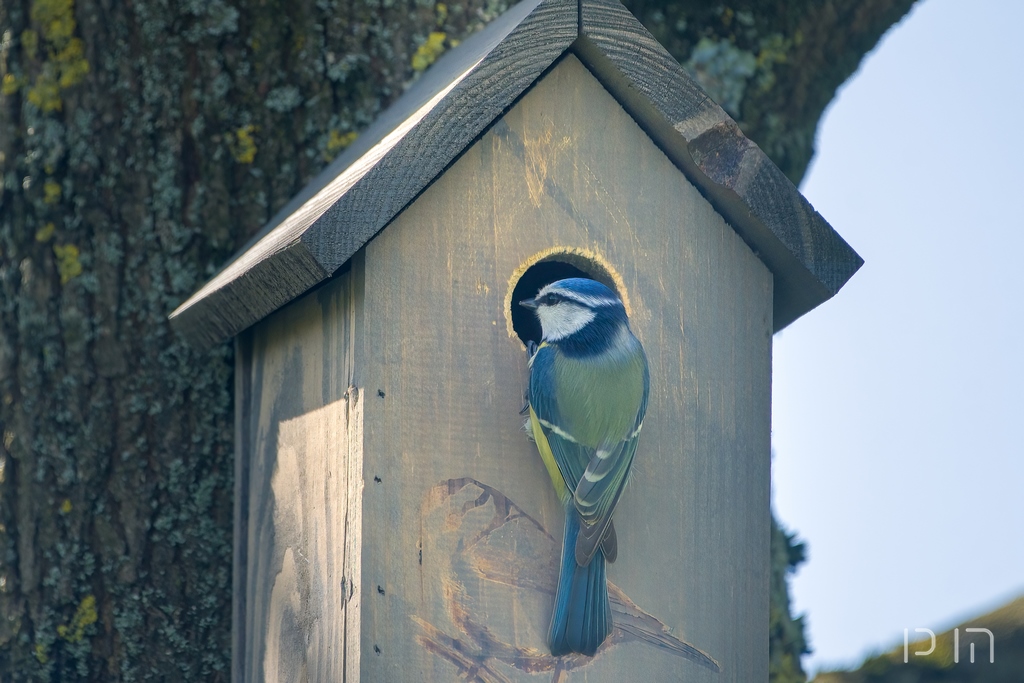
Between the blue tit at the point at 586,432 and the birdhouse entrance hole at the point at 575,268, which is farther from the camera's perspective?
the birdhouse entrance hole at the point at 575,268

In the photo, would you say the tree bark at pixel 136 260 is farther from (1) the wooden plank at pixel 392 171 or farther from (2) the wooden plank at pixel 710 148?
(2) the wooden plank at pixel 710 148

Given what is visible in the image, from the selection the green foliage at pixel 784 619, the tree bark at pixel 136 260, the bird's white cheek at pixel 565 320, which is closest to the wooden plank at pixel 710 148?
the bird's white cheek at pixel 565 320

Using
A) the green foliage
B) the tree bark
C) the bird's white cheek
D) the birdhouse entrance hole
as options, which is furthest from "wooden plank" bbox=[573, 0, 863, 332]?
the green foliage

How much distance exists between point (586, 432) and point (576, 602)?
1.02 ft

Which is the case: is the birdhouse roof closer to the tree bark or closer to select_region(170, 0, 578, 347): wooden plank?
select_region(170, 0, 578, 347): wooden plank

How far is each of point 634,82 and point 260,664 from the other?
1.47 metres

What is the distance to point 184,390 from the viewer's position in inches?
121

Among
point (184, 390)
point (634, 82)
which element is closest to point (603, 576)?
point (634, 82)

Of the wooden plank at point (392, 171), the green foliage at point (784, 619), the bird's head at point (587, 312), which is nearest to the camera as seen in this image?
the wooden plank at point (392, 171)

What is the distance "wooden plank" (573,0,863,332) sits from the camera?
2.43 metres

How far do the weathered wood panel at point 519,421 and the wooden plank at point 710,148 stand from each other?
4 cm

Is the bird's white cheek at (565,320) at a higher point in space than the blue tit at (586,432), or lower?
higher

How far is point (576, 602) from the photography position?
2256mm

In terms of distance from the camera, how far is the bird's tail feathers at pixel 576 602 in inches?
88.5
